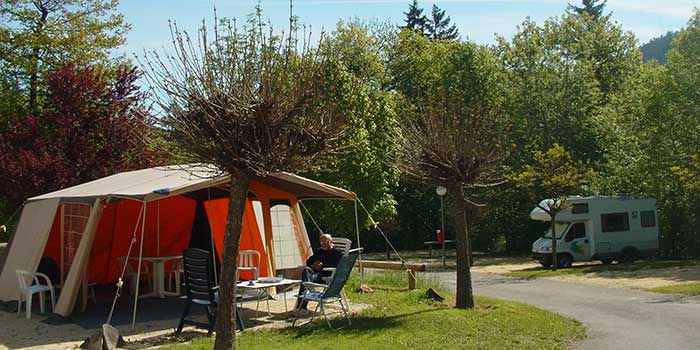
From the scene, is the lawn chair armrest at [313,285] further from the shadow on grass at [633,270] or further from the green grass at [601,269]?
the green grass at [601,269]

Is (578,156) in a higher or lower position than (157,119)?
higher

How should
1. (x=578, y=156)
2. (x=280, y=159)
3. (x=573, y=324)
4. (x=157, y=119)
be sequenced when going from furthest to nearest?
(x=578, y=156)
(x=573, y=324)
(x=157, y=119)
(x=280, y=159)

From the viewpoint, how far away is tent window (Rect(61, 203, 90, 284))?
1176 centimetres

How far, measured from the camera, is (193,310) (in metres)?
10.7

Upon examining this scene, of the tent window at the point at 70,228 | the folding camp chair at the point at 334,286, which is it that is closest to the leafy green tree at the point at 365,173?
the tent window at the point at 70,228

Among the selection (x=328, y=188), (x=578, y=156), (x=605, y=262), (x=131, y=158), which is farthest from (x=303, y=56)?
(x=578, y=156)

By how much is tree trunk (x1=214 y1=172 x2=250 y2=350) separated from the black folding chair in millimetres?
2174

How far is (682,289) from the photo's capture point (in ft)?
46.0

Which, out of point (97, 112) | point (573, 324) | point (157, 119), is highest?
point (97, 112)

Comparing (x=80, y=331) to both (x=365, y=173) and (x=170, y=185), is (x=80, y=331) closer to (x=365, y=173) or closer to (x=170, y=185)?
(x=170, y=185)

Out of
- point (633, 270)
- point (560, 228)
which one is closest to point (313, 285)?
point (633, 270)

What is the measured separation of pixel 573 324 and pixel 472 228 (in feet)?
68.1

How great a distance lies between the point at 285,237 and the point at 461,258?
4360mm

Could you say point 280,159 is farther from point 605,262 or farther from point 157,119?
point 605,262
